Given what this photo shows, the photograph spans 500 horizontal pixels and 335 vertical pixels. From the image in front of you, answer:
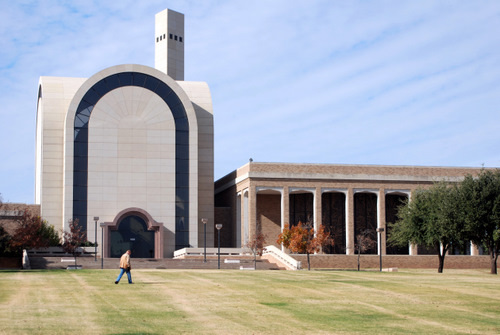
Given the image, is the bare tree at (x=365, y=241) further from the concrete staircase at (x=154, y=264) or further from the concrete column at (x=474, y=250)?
the concrete staircase at (x=154, y=264)

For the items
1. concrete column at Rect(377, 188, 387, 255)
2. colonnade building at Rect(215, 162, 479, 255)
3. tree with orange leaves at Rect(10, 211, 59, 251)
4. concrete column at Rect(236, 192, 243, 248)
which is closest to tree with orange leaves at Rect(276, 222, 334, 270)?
colonnade building at Rect(215, 162, 479, 255)

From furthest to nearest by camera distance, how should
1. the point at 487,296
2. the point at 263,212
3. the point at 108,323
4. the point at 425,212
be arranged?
the point at 263,212 < the point at 425,212 < the point at 487,296 < the point at 108,323

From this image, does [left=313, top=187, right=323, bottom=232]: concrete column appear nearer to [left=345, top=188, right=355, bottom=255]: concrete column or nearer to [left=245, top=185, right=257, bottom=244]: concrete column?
[left=345, top=188, right=355, bottom=255]: concrete column

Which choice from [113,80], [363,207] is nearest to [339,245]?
[363,207]

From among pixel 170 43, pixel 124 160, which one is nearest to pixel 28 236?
pixel 124 160

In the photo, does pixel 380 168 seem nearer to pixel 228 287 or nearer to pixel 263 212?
pixel 263 212

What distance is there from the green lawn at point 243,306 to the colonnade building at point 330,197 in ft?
110

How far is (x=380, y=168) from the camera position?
2751 inches

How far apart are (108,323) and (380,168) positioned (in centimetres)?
5272

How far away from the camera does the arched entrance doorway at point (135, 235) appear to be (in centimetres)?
6706

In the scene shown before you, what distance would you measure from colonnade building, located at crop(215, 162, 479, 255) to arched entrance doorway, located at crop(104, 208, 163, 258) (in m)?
8.30

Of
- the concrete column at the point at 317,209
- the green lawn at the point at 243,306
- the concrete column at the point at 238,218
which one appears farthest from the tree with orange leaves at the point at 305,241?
the green lawn at the point at 243,306

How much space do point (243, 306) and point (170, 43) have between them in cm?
7158

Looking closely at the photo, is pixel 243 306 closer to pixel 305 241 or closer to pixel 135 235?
pixel 305 241
